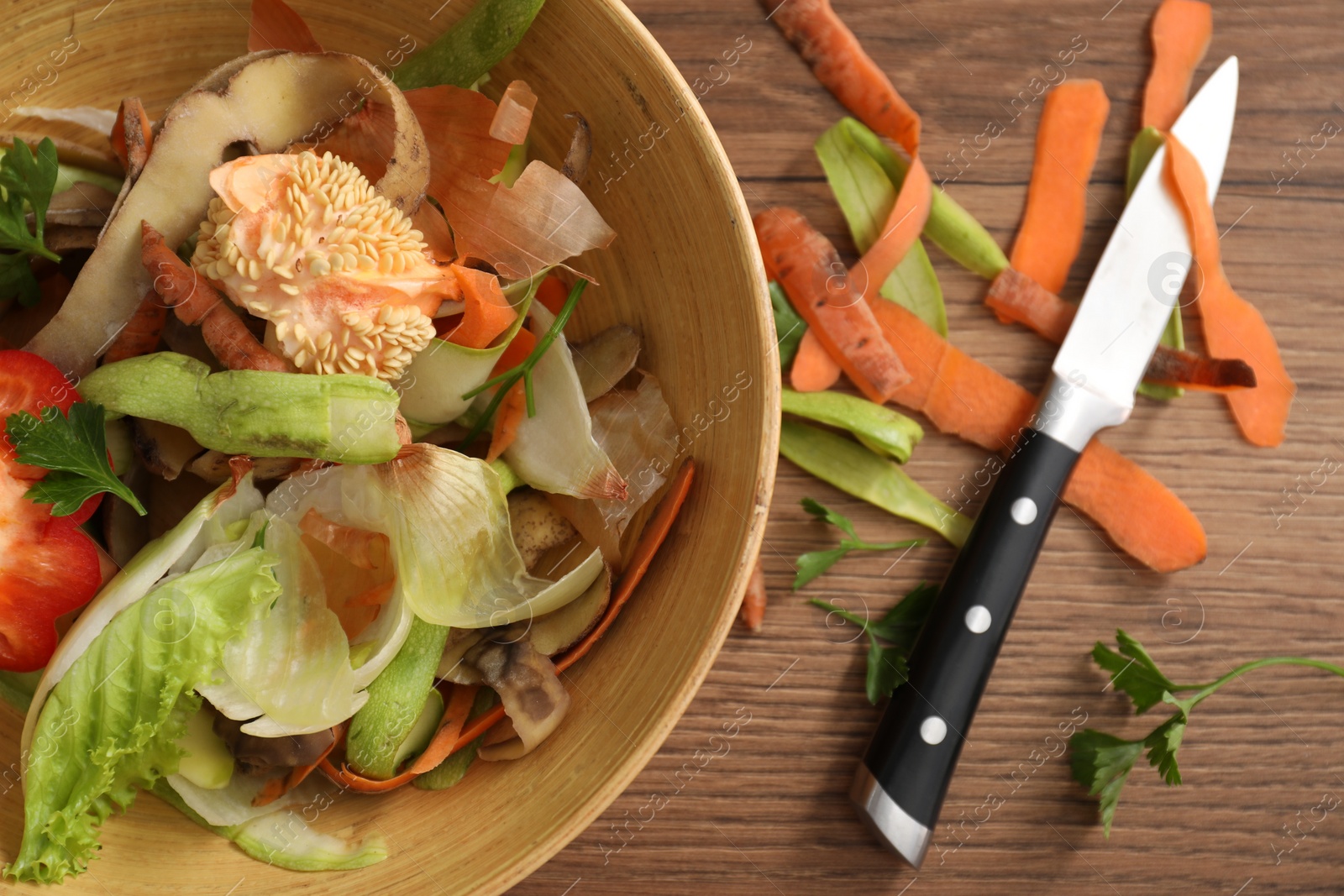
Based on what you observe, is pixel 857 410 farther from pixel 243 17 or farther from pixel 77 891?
pixel 77 891

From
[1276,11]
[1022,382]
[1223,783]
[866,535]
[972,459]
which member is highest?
[1276,11]

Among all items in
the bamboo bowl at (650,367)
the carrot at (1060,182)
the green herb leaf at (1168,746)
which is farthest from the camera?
the carrot at (1060,182)

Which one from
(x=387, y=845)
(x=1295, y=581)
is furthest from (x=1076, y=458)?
(x=387, y=845)

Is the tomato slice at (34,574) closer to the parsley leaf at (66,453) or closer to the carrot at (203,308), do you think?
the parsley leaf at (66,453)

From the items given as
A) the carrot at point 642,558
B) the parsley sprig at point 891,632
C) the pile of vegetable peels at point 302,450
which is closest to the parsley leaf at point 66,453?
the pile of vegetable peels at point 302,450

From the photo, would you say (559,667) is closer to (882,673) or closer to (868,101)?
(882,673)

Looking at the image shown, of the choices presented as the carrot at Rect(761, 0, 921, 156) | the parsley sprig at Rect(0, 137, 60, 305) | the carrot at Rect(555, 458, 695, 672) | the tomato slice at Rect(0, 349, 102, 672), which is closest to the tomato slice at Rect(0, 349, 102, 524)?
the tomato slice at Rect(0, 349, 102, 672)
